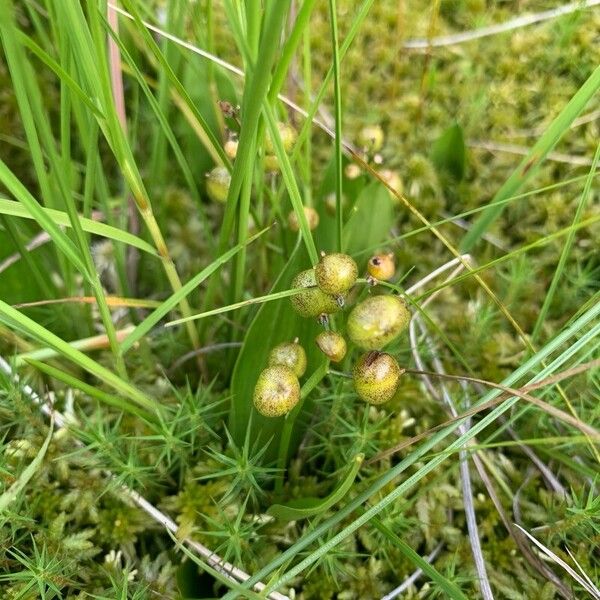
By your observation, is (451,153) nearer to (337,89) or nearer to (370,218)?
(370,218)

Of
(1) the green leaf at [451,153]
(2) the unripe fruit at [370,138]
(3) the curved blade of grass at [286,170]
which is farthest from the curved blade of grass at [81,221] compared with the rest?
(1) the green leaf at [451,153]

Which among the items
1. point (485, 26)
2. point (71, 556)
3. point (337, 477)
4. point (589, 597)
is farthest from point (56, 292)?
point (485, 26)

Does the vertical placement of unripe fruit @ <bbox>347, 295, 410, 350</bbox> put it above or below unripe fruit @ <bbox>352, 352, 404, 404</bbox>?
above

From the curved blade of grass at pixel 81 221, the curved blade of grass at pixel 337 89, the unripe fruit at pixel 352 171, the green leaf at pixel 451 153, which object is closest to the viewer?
the curved blade of grass at pixel 337 89

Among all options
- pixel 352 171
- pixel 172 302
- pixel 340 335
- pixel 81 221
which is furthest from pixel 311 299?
pixel 352 171

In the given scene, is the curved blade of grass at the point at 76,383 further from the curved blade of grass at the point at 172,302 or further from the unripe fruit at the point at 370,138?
the unripe fruit at the point at 370,138

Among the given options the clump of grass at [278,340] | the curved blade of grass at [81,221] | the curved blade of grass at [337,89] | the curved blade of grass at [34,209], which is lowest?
the clump of grass at [278,340]

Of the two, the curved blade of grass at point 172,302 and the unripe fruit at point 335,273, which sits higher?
the unripe fruit at point 335,273

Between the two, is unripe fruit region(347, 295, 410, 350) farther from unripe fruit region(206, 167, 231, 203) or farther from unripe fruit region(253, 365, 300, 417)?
unripe fruit region(206, 167, 231, 203)

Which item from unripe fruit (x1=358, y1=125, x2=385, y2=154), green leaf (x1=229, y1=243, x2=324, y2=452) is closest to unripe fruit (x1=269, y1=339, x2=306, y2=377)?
green leaf (x1=229, y1=243, x2=324, y2=452)
